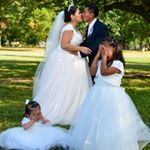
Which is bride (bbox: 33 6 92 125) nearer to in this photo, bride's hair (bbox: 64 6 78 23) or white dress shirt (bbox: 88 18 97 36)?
bride's hair (bbox: 64 6 78 23)

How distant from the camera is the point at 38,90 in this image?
35.8 feet

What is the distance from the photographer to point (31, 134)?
816cm

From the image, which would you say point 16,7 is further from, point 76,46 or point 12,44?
point 12,44

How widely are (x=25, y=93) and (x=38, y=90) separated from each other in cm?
492

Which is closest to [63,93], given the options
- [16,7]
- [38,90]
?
[38,90]

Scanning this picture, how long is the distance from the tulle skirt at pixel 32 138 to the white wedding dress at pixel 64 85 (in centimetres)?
199

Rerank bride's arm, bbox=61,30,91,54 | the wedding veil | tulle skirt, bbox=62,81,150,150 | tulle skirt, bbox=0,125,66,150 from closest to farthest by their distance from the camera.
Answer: tulle skirt, bbox=62,81,150,150, tulle skirt, bbox=0,125,66,150, bride's arm, bbox=61,30,91,54, the wedding veil

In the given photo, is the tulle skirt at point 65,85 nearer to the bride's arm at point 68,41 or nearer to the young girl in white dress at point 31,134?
the bride's arm at point 68,41

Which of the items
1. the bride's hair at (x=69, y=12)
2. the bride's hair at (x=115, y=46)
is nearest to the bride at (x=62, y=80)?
the bride's hair at (x=69, y=12)

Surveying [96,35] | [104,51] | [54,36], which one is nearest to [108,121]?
[104,51]

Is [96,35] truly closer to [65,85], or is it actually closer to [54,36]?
[54,36]

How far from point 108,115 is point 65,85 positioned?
3.33m

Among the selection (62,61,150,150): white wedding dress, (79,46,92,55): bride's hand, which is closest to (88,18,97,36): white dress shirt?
(79,46,92,55): bride's hand

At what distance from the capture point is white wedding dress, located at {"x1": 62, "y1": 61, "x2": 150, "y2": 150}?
7094 mm
